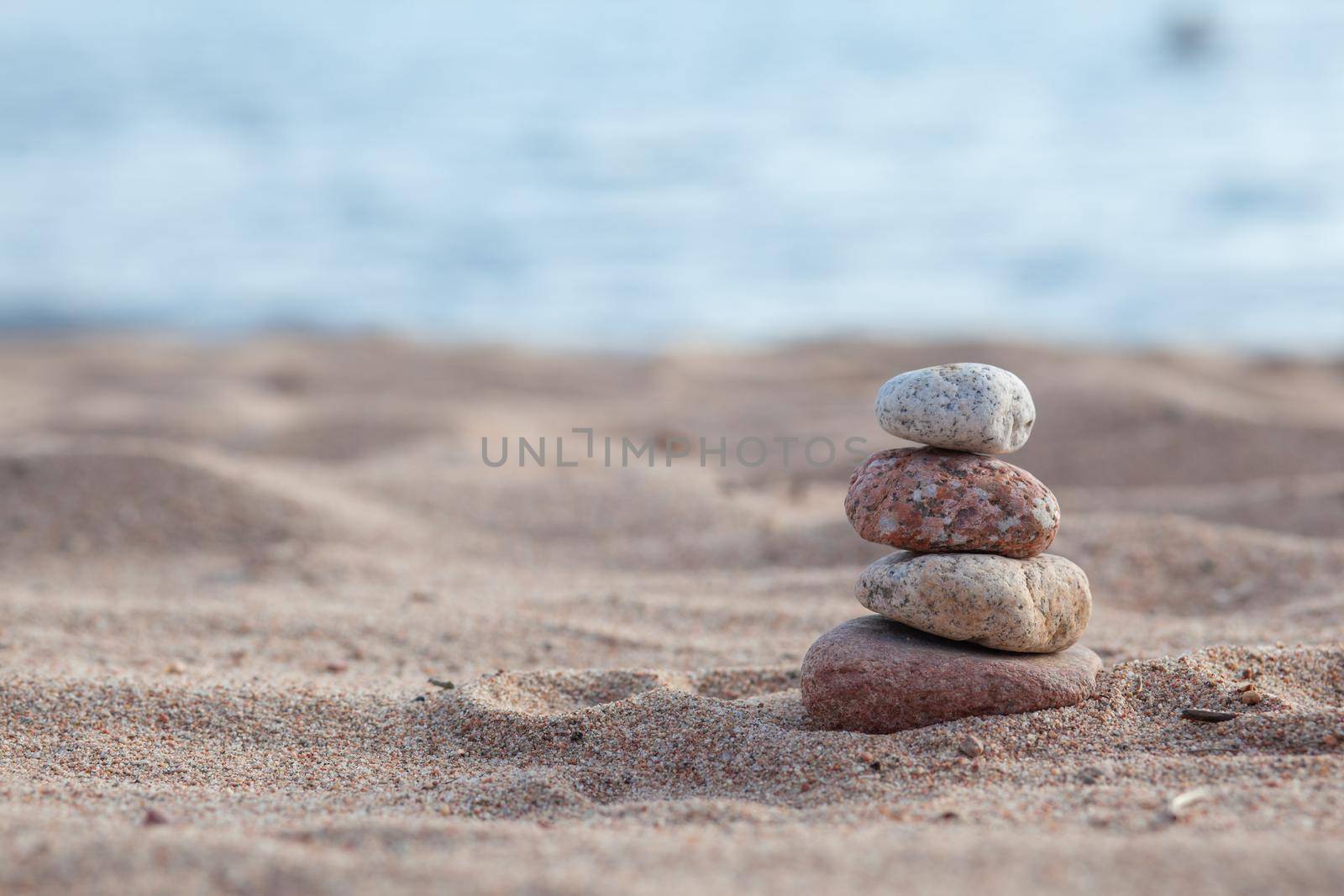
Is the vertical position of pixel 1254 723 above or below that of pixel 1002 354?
below


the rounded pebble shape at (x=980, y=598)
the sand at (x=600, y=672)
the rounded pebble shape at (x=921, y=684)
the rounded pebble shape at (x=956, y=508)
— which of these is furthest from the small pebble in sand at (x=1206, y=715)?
the rounded pebble shape at (x=956, y=508)

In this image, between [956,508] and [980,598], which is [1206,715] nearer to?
[980,598]

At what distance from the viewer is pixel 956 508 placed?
3232 mm

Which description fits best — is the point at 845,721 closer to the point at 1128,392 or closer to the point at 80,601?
the point at 80,601

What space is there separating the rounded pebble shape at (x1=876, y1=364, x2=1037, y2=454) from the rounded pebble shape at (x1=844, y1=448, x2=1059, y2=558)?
8 centimetres

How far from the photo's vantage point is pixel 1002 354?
12164 millimetres

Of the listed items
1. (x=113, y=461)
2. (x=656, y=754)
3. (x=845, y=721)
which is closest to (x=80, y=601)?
(x=113, y=461)

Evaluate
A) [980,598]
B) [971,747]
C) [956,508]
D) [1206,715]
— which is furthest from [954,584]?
[1206,715]

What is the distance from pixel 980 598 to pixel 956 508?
0.27 m

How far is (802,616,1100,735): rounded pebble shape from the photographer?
309cm

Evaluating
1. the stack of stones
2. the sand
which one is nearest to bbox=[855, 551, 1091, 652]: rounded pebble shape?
the stack of stones

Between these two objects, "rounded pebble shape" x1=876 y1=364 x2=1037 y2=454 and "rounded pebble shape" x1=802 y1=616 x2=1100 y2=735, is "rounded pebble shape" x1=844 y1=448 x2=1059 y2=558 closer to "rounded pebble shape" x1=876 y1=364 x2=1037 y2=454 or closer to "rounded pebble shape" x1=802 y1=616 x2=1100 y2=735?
"rounded pebble shape" x1=876 y1=364 x2=1037 y2=454

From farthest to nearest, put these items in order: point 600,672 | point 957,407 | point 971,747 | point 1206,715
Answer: point 600,672 → point 957,407 → point 1206,715 → point 971,747

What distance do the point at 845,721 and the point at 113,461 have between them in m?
5.22
